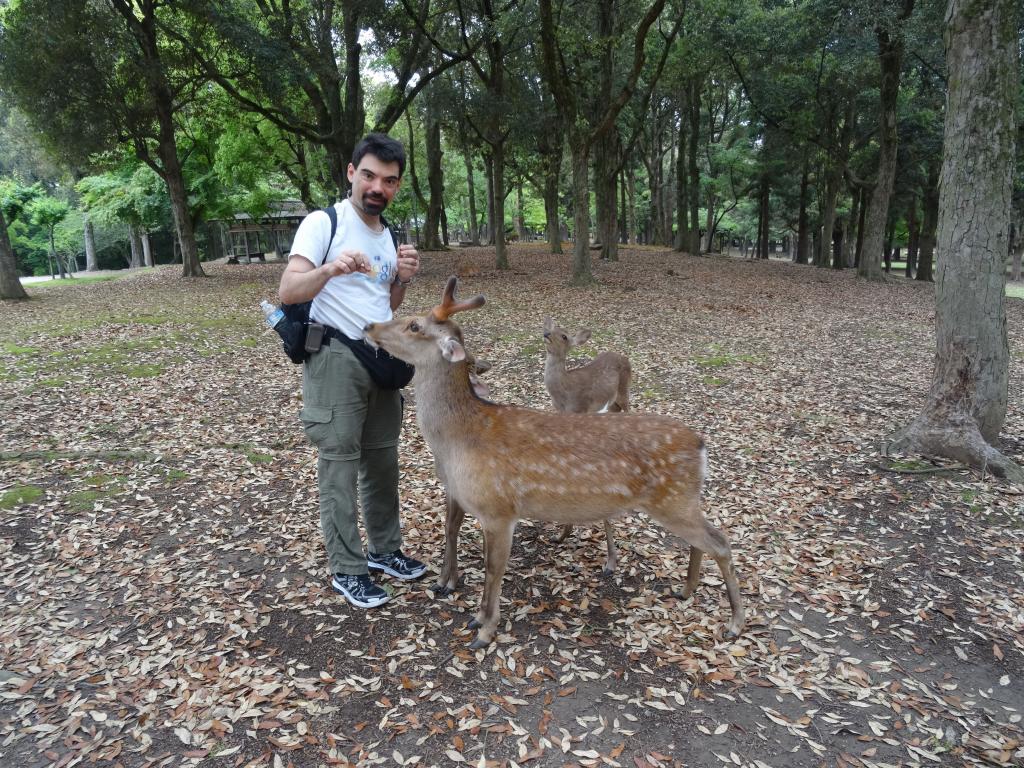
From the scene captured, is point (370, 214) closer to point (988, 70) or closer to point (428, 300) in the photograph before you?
point (988, 70)

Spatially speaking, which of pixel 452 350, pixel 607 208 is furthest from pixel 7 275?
pixel 607 208

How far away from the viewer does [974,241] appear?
17.1ft

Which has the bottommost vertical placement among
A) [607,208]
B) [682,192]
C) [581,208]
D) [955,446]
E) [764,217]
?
[955,446]

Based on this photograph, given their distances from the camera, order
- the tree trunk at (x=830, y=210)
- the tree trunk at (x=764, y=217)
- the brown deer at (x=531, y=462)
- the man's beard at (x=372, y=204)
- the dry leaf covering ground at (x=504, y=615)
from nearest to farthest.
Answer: the dry leaf covering ground at (x=504, y=615)
the man's beard at (x=372, y=204)
the brown deer at (x=531, y=462)
the tree trunk at (x=830, y=210)
the tree trunk at (x=764, y=217)

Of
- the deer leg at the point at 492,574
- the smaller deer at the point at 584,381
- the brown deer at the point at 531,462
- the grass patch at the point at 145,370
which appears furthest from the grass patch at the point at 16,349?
the deer leg at the point at 492,574

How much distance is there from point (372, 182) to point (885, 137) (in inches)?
775

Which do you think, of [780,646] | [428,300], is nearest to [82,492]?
[780,646]

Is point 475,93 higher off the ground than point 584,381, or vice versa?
point 475,93

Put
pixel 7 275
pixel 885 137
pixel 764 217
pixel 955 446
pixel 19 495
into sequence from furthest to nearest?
pixel 764 217 → pixel 885 137 → pixel 7 275 → pixel 955 446 → pixel 19 495

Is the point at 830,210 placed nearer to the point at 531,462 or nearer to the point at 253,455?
the point at 253,455

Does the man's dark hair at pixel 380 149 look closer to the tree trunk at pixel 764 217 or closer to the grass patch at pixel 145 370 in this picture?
the grass patch at pixel 145 370

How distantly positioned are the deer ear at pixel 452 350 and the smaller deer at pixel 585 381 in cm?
260

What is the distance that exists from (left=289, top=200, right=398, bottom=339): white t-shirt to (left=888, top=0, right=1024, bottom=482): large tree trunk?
4.59 meters

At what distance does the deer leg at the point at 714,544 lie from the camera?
11.2 feet
